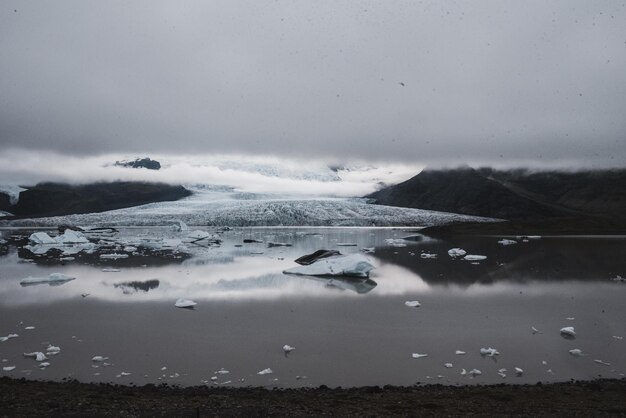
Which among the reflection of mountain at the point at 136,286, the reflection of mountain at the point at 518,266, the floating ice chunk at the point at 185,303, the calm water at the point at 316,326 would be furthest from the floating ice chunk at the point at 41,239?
the floating ice chunk at the point at 185,303

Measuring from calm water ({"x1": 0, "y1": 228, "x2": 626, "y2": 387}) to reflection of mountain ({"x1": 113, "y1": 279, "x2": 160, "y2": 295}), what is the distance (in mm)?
47

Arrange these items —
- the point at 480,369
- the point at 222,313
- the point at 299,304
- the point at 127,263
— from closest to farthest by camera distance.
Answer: the point at 480,369 → the point at 222,313 → the point at 299,304 → the point at 127,263

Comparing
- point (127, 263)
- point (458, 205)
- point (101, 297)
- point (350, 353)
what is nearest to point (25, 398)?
point (350, 353)

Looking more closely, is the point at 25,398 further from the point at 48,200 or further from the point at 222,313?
the point at 48,200

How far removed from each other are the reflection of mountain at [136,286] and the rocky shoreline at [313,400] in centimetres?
913

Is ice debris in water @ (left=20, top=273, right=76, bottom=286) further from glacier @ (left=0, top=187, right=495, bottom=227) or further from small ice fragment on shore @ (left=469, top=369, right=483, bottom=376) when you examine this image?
glacier @ (left=0, top=187, right=495, bottom=227)

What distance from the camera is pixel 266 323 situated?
36.8 feet

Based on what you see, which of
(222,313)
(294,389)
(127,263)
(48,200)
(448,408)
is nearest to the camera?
(448,408)

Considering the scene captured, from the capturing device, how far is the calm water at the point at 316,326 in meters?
7.89

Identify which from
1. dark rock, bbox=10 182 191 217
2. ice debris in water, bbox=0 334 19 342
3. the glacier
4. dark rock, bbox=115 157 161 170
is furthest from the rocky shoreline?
dark rock, bbox=115 157 161 170

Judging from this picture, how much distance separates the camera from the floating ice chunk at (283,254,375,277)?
61.8ft

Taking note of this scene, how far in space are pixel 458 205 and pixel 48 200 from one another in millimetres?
113190

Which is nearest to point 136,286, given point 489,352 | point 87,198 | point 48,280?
point 48,280

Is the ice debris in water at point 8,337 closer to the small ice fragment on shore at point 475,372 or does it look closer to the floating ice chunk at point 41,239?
the small ice fragment on shore at point 475,372
